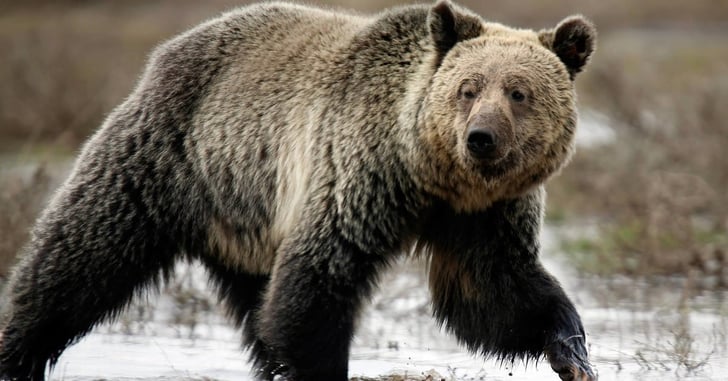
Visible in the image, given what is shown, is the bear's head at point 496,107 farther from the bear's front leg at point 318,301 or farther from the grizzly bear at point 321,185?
the bear's front leg at point 318,301

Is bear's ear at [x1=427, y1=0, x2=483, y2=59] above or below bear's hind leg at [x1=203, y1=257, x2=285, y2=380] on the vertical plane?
above

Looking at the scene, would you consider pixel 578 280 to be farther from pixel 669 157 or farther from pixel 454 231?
pixel 454 231

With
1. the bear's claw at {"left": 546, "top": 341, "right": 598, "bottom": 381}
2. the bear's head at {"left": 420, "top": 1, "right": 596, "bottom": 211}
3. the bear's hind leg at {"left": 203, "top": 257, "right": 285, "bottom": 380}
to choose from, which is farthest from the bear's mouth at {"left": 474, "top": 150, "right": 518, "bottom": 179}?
the bear's hind leg at {"left": 203, "top": 257, "right": 285, "bottom": 380}

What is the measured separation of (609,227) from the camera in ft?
40.9

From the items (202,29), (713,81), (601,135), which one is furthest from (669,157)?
(202,29)

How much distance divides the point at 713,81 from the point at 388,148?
941cm

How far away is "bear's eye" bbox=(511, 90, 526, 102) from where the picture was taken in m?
5.72

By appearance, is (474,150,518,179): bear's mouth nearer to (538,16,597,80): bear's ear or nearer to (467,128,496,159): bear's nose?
(467,128,496,159): bear's nose

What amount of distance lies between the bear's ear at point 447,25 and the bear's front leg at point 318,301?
3.58 ft

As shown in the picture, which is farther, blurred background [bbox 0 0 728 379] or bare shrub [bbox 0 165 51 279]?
bare shrub [bbox 0 165 51 279]

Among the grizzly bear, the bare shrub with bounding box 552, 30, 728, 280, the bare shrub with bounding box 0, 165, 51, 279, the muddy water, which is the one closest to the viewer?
the grizzly bear

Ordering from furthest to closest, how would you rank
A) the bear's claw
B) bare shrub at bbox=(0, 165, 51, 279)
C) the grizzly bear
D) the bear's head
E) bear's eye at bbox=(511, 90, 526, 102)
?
bare shrub at bbox=(0, 165, 51, 279)
the bear's claw
the grizzly bear
bear's eye at bbox=(511, 90, 526, 102)
the bear's head

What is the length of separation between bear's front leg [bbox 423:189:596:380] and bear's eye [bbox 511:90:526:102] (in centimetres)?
61

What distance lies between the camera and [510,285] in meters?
6.21
